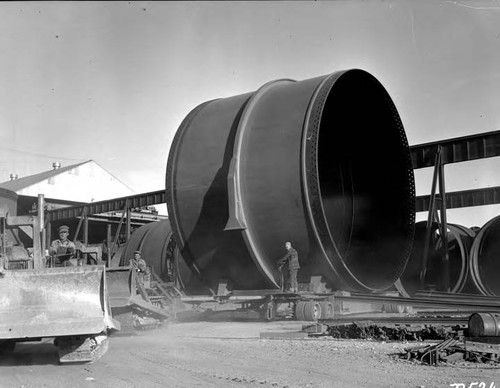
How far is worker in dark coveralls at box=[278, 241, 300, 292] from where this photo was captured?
1171cm

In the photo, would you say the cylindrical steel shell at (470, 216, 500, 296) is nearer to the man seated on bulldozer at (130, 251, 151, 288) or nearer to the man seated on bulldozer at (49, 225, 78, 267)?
the man seated on bulldozer at (130, 251, 151, 288)

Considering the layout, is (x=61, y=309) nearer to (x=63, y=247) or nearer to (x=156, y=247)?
(x=63, y=247)

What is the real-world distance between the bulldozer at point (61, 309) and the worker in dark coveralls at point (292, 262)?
16.0 ft

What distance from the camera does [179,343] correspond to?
9.18 meters

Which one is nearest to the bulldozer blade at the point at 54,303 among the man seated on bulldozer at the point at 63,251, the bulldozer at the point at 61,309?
the bulldozer at the point at 61,309

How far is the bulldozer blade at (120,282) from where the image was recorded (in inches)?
427

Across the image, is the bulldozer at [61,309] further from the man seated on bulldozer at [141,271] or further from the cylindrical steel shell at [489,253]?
the cylindrical steel shell at [489,253]

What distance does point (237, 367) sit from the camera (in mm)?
6879

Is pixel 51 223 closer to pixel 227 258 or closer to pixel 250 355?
pixel 227 258

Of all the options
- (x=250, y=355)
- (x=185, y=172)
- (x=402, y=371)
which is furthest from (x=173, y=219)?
(x=402, y=371)

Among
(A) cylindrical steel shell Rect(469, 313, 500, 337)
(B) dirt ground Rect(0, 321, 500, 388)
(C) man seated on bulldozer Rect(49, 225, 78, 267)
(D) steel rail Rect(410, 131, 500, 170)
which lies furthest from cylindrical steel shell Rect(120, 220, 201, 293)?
(A) cylindrical steel shell Rect(469, 313, 500, 337)

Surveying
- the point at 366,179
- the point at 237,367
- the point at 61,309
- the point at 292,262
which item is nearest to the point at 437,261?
the point at 366,179

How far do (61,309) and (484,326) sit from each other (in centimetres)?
516

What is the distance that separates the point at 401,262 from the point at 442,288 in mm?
3457
